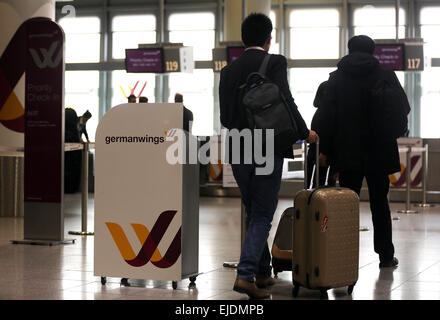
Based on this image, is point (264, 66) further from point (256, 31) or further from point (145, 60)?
point (145, 60)

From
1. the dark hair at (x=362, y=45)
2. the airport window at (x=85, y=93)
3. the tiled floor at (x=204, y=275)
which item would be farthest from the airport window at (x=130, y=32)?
the dark hair at (x=362, y=45)

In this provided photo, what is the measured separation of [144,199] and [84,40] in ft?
50.1

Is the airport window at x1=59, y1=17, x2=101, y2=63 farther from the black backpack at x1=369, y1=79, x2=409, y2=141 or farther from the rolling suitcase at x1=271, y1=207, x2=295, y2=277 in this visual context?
the rolling suitcase at x1=271, y1=207, x2=295, y2=277

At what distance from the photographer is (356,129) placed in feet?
19.3

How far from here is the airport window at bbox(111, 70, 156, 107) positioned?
758 inches

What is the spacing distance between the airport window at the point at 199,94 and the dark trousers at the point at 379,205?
12732mm

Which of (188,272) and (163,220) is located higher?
(163,220)

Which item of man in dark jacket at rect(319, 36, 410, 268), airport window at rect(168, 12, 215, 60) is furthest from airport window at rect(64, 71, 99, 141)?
man in dark jacket at rect(319, 36, 410, 268)

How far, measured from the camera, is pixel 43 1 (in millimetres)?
10633

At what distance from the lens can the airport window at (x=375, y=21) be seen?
1802cm

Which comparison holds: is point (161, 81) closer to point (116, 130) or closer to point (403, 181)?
point (403, 181)

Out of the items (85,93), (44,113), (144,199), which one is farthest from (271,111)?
(85,93)
